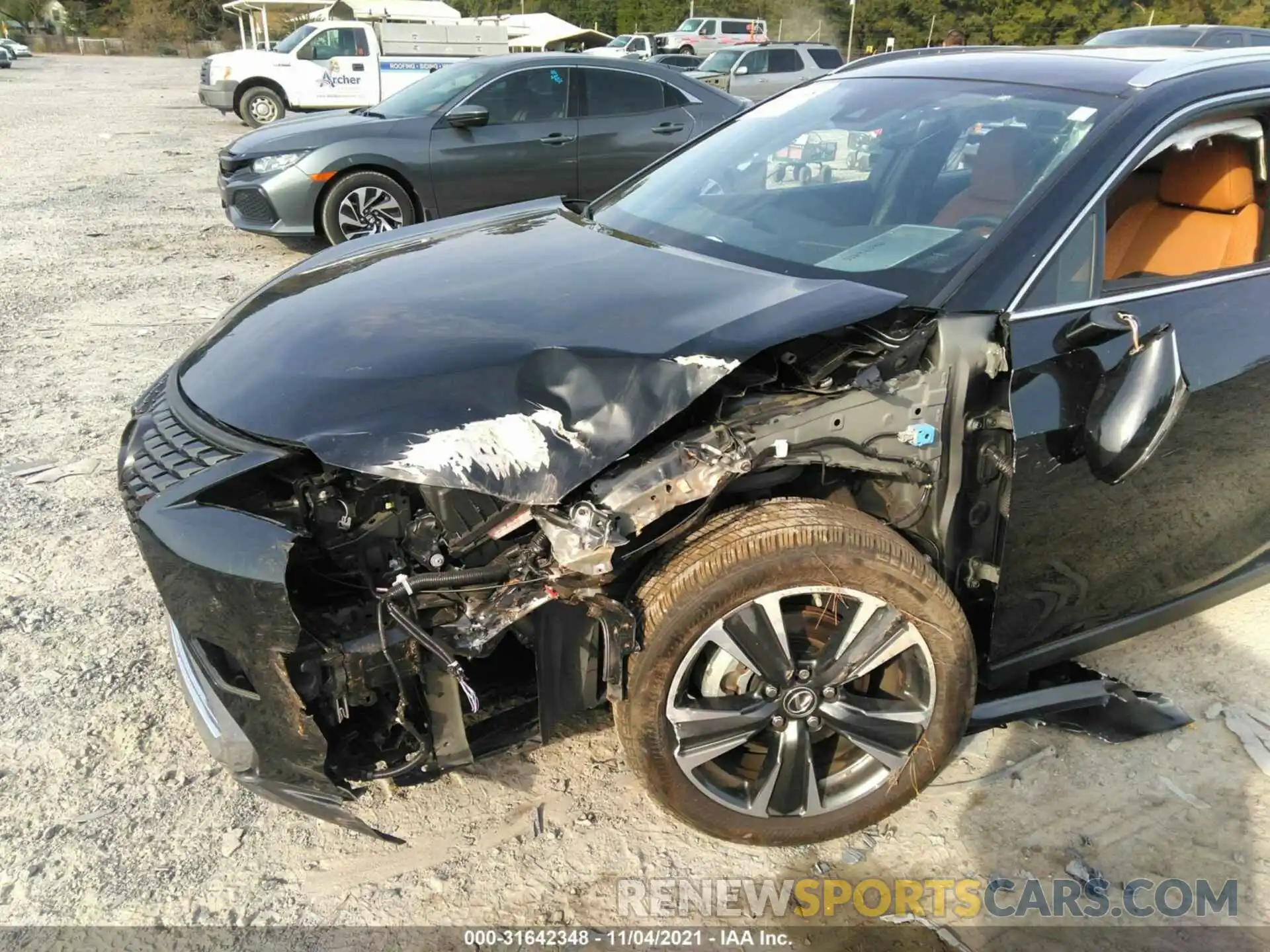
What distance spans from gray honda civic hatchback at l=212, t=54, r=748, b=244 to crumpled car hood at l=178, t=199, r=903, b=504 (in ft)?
16.4

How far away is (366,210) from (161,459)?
5.92m

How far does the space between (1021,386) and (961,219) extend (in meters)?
0.63

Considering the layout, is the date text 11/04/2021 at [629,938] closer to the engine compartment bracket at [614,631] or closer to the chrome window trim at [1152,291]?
the engine compartment bracket at [614,631]

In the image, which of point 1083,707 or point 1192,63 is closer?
point 1083,707

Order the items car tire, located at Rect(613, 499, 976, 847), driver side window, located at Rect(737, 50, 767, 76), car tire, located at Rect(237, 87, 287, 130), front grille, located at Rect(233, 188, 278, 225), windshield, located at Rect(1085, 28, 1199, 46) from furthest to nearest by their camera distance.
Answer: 1. driver side window, located at Rect(737, 50, 767, 76)
2. car tire, located at Rect(237, 87, 287, 130)
3. windshield, located at Rect(1085, 28, 1199, 46)
4. front grille, located at Rect(233, 188, 278, 225)
5. car tire, located at Rect(613, 499, 976, 847)

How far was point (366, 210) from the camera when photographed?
748 cm

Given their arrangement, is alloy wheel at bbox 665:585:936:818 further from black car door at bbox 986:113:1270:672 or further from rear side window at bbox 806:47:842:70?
rear side window at bbox 806:47:842:70

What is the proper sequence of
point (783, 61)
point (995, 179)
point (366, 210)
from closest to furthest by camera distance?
point (995, 179) → point (366, 210) → point (783, 61)

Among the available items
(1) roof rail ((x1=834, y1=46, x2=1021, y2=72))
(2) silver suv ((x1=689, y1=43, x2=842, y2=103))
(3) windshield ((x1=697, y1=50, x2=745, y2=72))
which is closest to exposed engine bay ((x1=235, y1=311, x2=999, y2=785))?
(1) roof rail ((x1=834, y1=46, x2=1021, y2=72))

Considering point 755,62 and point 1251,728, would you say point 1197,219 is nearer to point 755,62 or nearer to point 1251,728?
point 1251,728

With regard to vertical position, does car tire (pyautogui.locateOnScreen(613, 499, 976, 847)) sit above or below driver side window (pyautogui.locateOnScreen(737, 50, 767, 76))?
below

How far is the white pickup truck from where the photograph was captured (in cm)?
1605

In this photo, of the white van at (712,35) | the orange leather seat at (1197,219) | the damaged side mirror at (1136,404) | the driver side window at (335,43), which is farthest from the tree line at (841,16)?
the damaged side mirror at (1136,404)

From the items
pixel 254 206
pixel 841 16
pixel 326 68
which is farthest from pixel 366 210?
pixel 841 16
